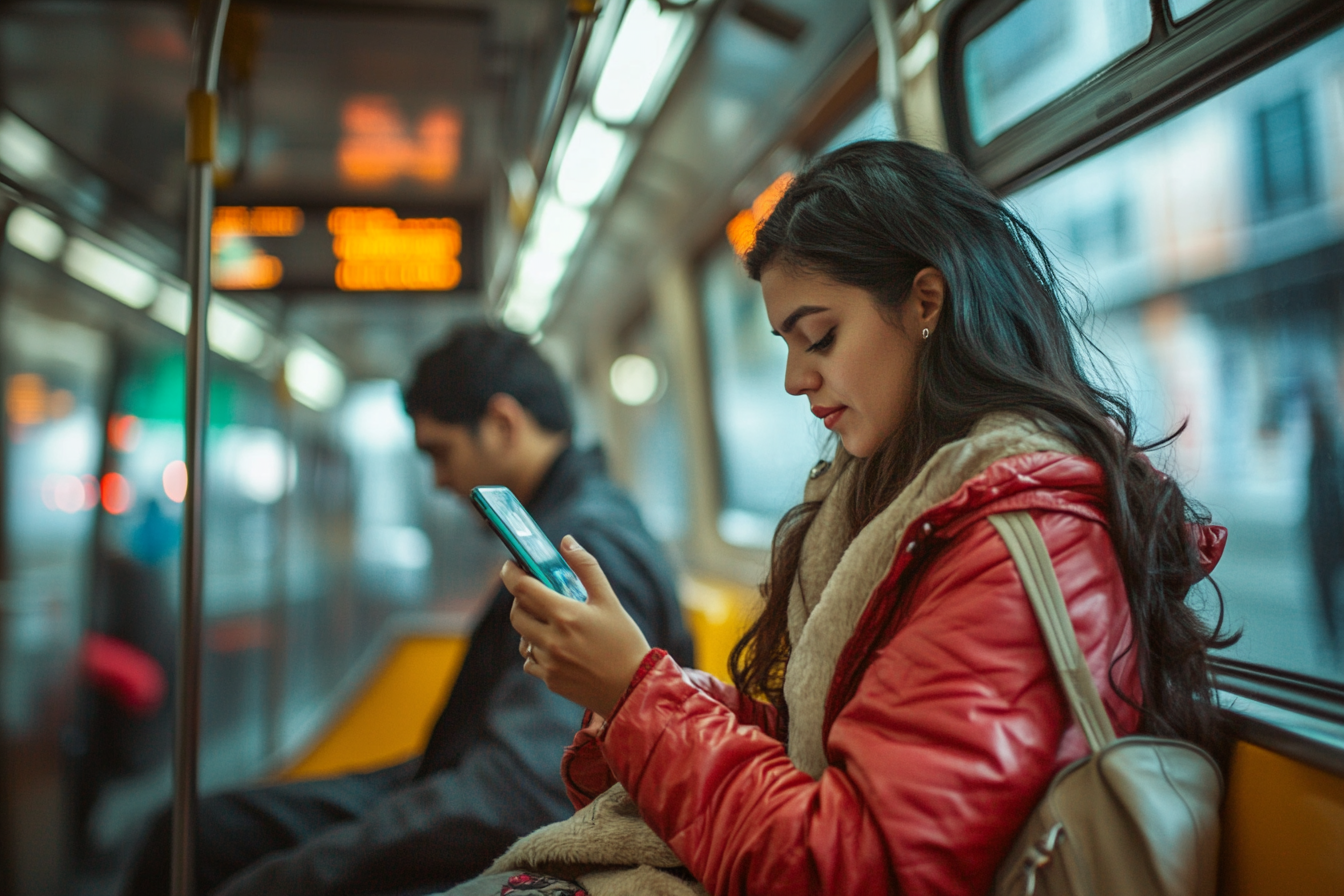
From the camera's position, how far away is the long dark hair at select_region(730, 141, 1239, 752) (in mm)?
1007

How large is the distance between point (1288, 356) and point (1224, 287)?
207 millimetres

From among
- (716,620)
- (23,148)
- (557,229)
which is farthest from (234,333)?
(716,620)

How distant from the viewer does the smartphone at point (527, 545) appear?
1099mm

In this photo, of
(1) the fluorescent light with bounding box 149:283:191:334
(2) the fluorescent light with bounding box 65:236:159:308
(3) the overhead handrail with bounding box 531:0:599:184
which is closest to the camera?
(3) the overhead handrail with bounding box 531:0:599:184

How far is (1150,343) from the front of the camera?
1.86m

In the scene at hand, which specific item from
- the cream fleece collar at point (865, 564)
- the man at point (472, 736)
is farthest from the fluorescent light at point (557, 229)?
the cream fleece collar at point (865, 564)

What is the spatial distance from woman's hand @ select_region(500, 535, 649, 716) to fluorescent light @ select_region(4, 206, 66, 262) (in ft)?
10.8

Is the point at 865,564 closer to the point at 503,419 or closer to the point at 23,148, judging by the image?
the point at 503,419

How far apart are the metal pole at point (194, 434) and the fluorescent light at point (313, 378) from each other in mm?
4415

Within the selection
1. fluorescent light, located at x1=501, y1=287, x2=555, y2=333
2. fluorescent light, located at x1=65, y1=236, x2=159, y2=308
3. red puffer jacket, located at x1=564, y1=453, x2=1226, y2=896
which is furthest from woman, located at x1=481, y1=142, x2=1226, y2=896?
fluorescent light, located at x1=501, y1=287, x2=555, y2=333

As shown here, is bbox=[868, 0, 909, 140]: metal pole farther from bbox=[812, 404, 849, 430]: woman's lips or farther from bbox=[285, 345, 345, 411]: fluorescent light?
bbox=[285, 345, 345, 411]: fluorescent light

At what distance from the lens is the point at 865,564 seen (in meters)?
1.03

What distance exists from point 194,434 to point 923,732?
136cm

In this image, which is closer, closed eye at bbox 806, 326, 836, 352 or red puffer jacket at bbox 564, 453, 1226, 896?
red puffer jacket at bbox 564, 453, 1226, 896
